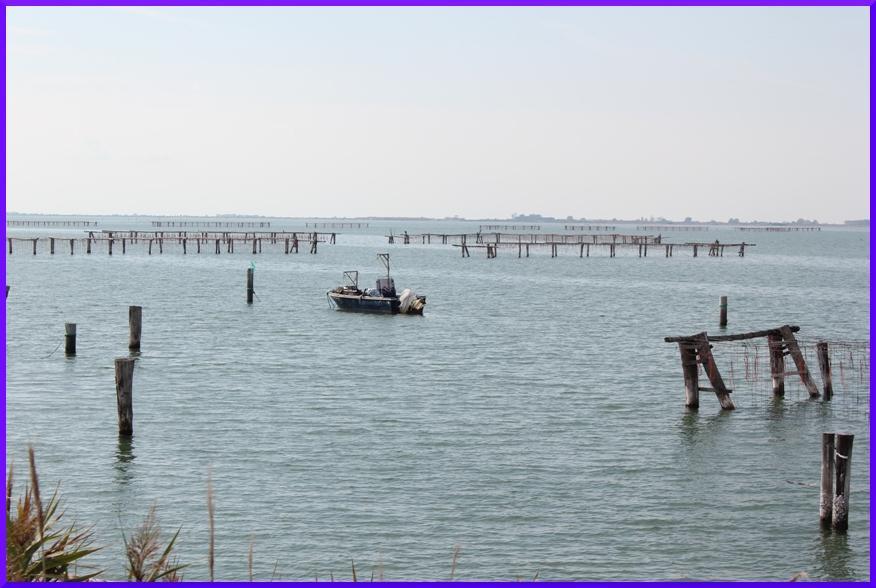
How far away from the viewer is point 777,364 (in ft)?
114

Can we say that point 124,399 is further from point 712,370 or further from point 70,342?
point 712,370

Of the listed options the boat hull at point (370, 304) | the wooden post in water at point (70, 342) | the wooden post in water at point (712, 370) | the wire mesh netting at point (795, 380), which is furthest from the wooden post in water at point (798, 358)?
the boat hull at point (370, 304)

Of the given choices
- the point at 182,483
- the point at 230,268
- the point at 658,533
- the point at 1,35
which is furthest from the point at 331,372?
the point at 230,268

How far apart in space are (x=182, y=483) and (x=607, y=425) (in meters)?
12.0

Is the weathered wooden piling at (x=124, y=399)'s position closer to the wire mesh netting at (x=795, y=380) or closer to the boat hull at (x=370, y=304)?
the wire mesh netting at (x=795, y=380)

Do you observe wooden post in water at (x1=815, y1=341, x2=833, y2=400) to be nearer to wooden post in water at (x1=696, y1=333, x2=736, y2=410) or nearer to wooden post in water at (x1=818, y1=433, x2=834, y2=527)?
wooden post in water at (x1=696, y1=333, x2=736, y2=410)

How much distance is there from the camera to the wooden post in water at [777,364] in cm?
3369

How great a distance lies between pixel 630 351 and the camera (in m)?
48.2

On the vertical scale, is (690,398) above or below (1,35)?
below

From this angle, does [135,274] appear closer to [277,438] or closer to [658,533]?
[277,438]

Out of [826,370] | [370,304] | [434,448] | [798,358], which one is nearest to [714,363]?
[798,358]

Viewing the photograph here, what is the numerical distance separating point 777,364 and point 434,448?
1275 centimetres

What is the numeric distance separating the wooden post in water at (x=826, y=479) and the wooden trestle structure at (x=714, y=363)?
9530 mm

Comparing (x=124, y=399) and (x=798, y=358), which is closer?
(x=124, y=399)
